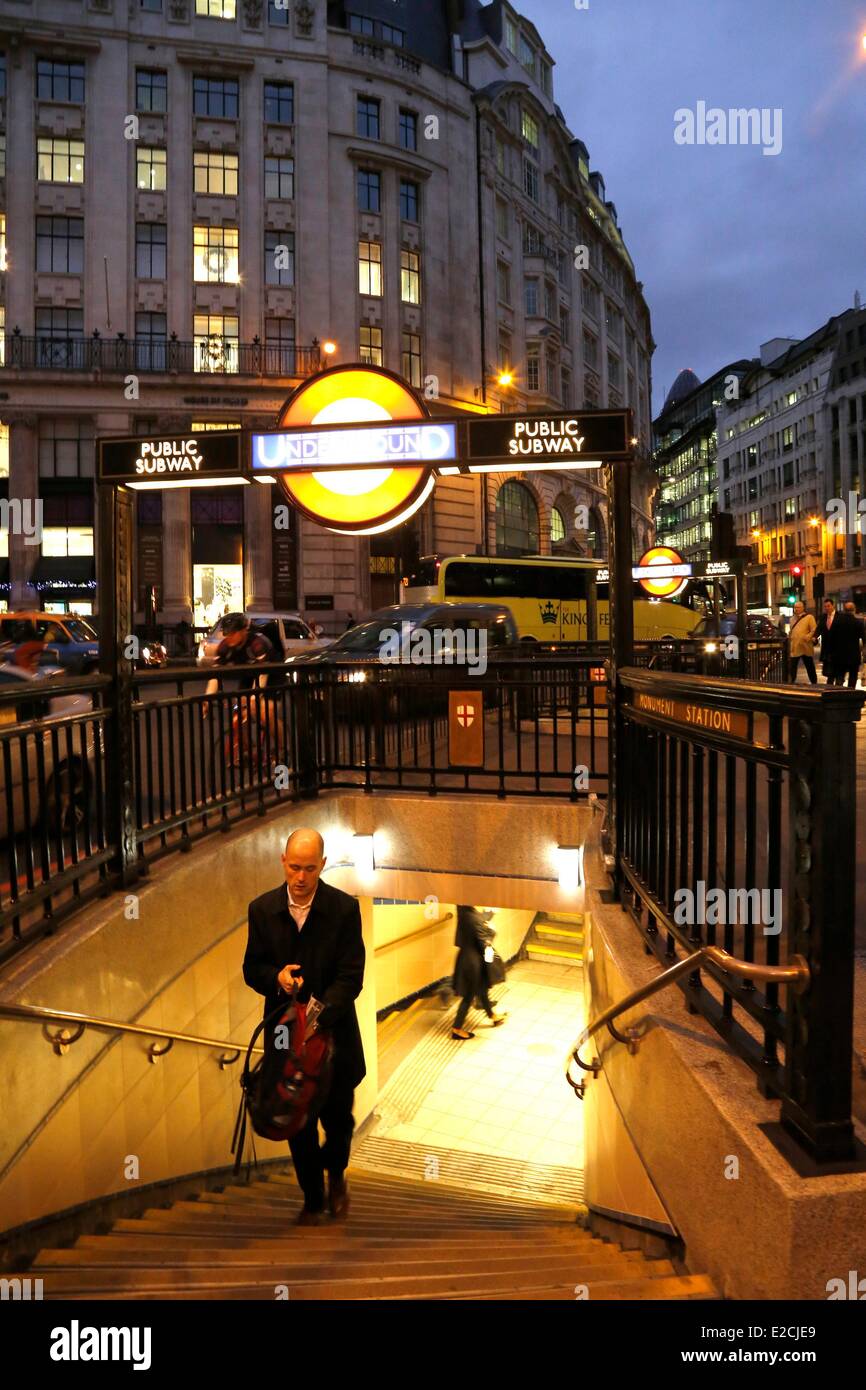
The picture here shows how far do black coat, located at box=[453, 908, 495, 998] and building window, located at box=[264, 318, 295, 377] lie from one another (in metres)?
30.2

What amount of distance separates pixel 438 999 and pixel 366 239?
36417mm

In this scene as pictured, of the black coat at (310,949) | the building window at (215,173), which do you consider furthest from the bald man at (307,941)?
the building window at (215,173)

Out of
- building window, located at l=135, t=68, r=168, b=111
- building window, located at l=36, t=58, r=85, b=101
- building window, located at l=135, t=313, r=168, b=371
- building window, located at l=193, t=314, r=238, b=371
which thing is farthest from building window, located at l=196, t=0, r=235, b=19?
building window, located at l=135, t=313, r=168, b=371

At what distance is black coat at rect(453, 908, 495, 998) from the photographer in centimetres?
1178

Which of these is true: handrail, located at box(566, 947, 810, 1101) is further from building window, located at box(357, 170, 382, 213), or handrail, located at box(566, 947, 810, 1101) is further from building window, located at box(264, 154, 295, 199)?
building window, located at box(357, 170, 382, 213)

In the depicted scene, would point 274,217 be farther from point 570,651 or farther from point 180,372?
point 570,651

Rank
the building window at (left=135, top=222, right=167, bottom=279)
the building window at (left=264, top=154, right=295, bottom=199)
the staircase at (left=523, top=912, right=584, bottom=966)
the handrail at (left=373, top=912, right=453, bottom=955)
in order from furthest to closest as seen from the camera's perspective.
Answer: the building window at (left=264, top=154, right=295, bottom=199)
the building window at (left=135, top=222, right=167, bottom=279)
the staircase at (left=523, top=912, right=584, bottom=966)
the handrail at (left=373, top=912, right=453, bottom=955)

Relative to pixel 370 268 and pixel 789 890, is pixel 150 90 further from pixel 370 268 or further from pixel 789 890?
pixel 789 890

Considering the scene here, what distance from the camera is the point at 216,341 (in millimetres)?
35469

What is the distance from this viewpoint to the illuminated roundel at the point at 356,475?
391 centimetres

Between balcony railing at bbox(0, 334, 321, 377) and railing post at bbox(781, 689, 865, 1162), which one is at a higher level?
balcony railing at bbox(0, 334, 321, 377)

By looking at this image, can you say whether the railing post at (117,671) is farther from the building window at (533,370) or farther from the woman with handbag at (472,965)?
the building window at (533,370)

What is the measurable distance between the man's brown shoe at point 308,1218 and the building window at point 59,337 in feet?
121

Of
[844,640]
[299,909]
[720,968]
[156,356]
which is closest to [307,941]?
[299,909]
